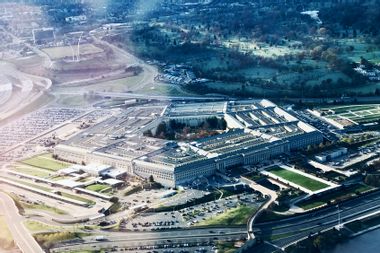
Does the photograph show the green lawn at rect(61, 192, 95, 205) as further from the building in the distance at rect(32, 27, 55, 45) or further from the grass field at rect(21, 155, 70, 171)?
the building in the distance at rect(32, 27, 55, 45)

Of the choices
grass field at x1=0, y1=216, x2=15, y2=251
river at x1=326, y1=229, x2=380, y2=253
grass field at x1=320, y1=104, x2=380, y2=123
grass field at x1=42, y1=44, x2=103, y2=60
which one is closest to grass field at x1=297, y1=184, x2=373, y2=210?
river at x1=326, y1=229, x2=380, y2=253

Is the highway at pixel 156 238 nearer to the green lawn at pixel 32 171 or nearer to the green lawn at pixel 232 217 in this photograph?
the green lawn at pixel 232 217

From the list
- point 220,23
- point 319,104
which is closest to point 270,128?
point 319,104

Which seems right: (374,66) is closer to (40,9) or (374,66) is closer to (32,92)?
(32,92)

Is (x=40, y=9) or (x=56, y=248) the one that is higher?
(x=40, y=9)

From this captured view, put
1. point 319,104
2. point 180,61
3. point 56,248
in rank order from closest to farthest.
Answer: point 56,248 < point 319,104 < point 180,61

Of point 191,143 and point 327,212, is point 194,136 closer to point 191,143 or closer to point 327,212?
point 191,143

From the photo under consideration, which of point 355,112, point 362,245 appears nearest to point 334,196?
point 362,245
